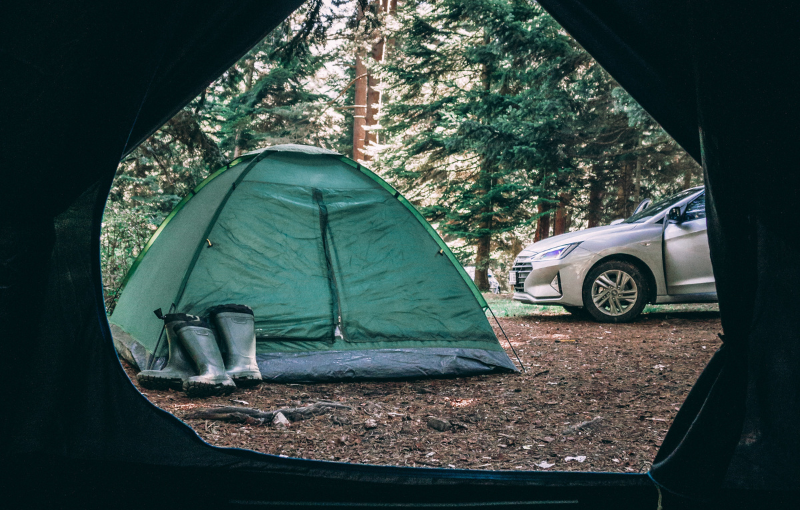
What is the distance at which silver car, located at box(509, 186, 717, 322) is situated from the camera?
20.3ft

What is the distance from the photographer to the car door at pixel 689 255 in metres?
6.12

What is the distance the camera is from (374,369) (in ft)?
13.8

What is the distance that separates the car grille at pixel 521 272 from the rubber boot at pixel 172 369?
4487 millimetres

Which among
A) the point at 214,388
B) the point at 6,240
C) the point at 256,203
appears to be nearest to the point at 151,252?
the point at 256,203

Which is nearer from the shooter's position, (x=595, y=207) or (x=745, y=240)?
(x=745, y=240)

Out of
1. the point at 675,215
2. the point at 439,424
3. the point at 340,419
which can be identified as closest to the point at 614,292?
the point at 675,215

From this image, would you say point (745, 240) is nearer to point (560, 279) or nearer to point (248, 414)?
point (248, 414)

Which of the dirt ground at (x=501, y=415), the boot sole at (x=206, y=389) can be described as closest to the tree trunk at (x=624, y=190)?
the dirt ground at (x=501, y=415)

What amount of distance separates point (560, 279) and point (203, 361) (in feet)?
14.9

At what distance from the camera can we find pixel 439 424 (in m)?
3.17

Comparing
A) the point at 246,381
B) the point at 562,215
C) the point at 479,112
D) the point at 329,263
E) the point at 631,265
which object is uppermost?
the point at 479,112

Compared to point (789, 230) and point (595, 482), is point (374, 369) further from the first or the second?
point (789, 230)

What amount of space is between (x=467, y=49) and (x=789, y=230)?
12284 mm

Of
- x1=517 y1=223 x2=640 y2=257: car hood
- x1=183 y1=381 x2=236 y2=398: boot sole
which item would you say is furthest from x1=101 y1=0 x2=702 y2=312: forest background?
x1=183 y1=381 x2=236 y2=398: boot sole
